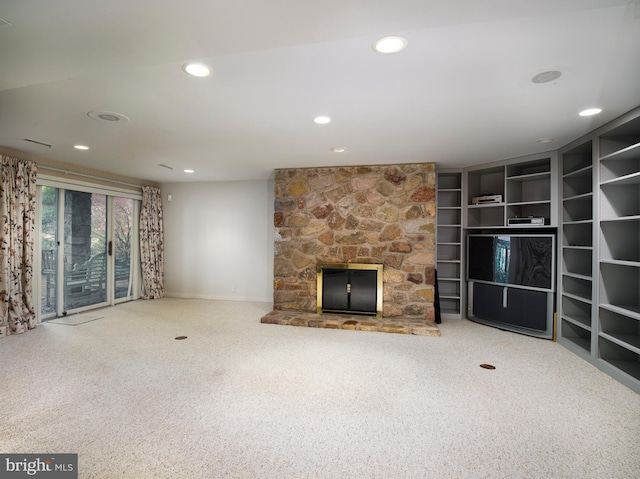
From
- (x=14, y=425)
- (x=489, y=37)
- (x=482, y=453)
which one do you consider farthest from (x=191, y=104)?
(x=482, y=453)

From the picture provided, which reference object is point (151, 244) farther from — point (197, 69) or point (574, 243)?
point (574, 243)

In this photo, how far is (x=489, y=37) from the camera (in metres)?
1.65

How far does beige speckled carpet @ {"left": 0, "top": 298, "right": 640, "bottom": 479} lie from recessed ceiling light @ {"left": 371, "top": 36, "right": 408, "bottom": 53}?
2271mm

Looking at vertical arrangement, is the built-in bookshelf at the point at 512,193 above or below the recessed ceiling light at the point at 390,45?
below

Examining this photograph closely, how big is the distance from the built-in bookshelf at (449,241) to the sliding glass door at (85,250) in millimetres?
5503

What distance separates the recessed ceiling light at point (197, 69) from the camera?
75.6 inches

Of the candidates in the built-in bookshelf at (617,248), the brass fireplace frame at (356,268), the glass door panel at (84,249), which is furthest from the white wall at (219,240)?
the built-in bookshelf at (617,248)

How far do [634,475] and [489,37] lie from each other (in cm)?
243

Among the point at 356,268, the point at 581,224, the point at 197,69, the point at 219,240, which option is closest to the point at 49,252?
the point at 219,240

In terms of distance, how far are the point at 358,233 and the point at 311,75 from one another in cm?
293

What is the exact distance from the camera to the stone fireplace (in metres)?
4.54

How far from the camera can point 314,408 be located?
92.1 inches

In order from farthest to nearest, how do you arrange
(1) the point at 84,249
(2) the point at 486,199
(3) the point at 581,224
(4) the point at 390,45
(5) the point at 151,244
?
(5) the point at 151,244
(1) the point at 84,249
(2) the point at 486,199
(3) the point at 581,224
(4) the point at 390,45

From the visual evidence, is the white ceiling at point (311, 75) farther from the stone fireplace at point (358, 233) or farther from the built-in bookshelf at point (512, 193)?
the stone fireplace at point (358, 233)
